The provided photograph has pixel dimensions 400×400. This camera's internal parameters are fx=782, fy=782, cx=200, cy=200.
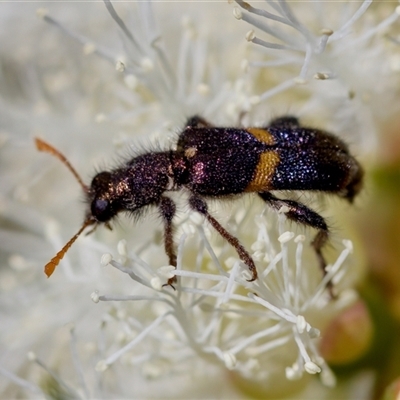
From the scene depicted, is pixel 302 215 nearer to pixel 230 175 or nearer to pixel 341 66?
pixel 230 175

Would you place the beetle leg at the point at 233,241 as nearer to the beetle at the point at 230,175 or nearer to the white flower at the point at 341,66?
the beetle at the point at 230,175

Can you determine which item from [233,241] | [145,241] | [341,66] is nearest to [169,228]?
[233,241]

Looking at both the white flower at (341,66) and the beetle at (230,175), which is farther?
the white flower at (341,66)

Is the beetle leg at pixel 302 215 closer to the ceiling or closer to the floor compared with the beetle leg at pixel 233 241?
closer to the ceiling

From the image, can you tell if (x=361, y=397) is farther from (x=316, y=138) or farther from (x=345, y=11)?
(x=345, y=11)

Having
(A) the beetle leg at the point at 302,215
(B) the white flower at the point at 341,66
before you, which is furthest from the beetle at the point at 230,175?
(B) the white flower at the point at 341,66

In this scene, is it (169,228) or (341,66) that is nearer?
(169,228)

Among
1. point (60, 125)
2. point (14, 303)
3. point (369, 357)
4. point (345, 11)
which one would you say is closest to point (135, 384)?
point (14, 303)

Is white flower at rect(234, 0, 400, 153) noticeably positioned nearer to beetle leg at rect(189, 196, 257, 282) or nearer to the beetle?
the beetle
